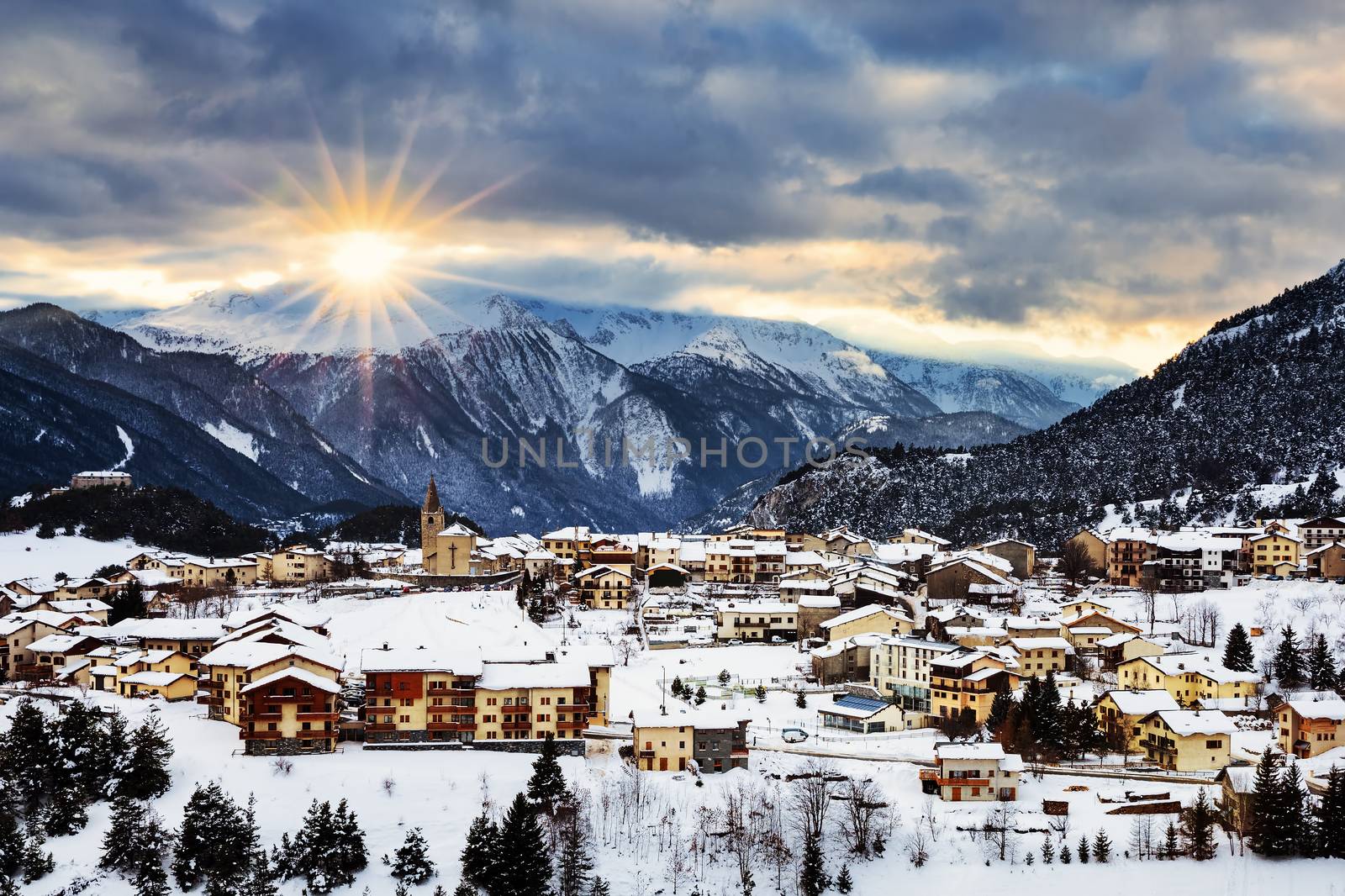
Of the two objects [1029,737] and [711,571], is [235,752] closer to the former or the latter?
[1029,737]

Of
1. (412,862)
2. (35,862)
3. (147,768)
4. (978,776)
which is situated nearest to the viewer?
Result: (412,862)

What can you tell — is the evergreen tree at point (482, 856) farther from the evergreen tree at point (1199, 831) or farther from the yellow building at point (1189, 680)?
the yellow building at point (1189, 680)

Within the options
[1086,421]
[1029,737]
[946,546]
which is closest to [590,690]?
[1029,737]

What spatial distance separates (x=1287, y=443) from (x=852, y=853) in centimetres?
10256

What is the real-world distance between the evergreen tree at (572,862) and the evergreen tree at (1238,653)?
3884 cm

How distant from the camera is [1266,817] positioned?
5556 cm

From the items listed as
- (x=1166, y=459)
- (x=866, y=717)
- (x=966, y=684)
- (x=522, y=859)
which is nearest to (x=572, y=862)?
(x=522, y=859)

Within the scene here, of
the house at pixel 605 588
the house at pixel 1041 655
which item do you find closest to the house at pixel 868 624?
the house at pixel 1041 655

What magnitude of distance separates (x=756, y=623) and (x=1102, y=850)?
41.0m

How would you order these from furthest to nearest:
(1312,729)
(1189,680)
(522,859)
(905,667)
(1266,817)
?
(905,667) < (1189,680) < (1312,729) < (1266,817) < (522,859)

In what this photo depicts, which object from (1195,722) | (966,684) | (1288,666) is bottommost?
(1195,722)

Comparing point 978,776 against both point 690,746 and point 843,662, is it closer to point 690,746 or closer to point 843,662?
point 690,746

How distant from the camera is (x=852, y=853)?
184 feet

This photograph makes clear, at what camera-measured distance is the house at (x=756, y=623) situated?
93.4m
